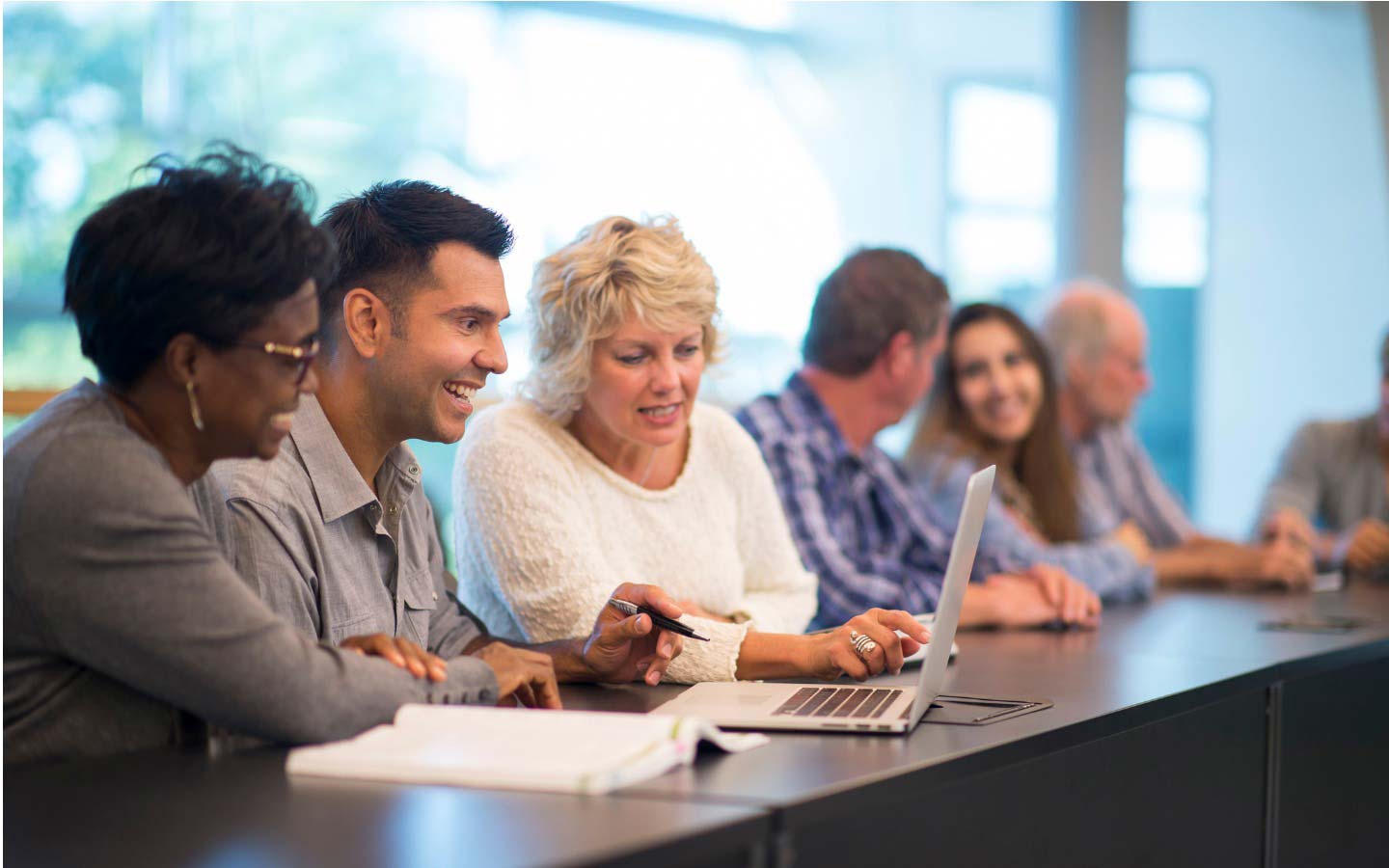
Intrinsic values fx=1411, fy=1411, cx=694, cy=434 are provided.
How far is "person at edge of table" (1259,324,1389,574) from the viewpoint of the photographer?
4270mm

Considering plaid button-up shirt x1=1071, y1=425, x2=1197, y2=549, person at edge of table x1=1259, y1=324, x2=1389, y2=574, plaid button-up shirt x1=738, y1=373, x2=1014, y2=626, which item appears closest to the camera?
plaid button-up shirt x1=738, y1=373, x2=1014, y2=626

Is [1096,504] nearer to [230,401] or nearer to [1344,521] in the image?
[1344,521]

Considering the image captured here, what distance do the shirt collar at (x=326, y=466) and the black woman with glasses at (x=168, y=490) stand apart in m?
0.29

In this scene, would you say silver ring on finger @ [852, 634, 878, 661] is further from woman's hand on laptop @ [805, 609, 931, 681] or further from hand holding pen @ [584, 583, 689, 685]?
hand holding pen @ [584, 583, 689, 685]

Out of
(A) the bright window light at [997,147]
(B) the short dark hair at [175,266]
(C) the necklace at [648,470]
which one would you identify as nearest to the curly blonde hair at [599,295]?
(C) the necklace at [648,470]

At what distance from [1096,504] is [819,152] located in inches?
117

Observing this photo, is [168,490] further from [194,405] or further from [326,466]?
[326,466]

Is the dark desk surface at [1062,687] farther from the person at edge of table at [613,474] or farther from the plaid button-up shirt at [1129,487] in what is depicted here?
the plaid button-up shirt at [1129,487]

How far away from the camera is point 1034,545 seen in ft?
10.5

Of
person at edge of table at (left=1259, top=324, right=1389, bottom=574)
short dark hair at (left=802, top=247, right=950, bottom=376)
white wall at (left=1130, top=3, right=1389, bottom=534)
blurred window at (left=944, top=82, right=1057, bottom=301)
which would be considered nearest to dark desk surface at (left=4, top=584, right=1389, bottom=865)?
short dark hair at (left=802, top=247, right=950, bottom=376)

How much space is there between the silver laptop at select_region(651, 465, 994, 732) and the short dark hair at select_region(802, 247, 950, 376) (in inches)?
52.3

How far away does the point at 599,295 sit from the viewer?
223cm

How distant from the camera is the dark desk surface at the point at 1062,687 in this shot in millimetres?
1309

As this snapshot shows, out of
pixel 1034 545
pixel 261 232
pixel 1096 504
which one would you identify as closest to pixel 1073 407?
pixel 1096 504
